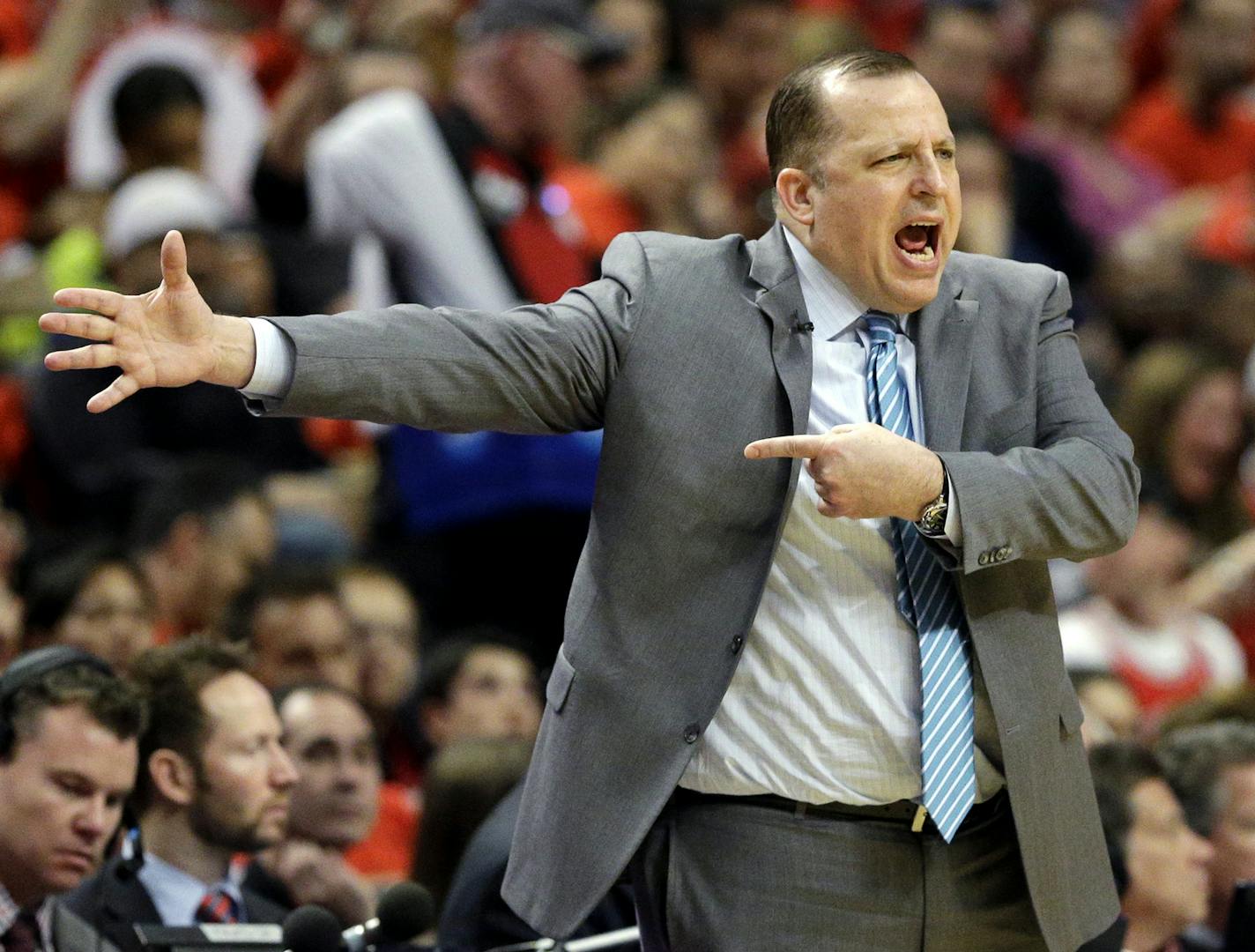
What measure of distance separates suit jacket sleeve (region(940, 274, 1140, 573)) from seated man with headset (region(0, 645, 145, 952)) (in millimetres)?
2017

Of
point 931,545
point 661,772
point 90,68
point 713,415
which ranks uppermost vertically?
point 90,68

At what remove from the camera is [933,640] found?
9.09 ft

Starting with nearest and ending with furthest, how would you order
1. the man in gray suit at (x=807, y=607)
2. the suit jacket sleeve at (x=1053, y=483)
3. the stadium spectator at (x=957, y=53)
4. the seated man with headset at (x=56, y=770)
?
1. the suit jacket sleeve at (x=1053, y=483)
2. the man in gray suit at (x=807, y=607)
3. the seated man with headset at (x=56, y=770)
4. the stadium spectator at (x=957, y=53)

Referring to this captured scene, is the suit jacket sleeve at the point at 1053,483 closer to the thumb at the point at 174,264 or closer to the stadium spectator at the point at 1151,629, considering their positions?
the thumb at the point at 174,264

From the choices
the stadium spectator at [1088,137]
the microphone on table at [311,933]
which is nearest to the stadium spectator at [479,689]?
the microphone on table at [311,933]

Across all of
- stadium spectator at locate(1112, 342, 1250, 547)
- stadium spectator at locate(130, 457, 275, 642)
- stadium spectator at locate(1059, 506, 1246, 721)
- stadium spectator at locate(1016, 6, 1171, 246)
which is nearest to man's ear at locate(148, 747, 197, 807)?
stadium spectator at locate(130, 457, 275, 642)

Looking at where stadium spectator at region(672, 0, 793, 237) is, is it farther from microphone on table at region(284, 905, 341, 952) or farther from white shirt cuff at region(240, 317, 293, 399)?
white shirt cuff at region(240, 317, 293, 399)

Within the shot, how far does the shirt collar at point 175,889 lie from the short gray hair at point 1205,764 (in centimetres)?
229

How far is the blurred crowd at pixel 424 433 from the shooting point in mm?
5004

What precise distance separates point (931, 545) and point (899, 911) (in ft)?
1.65

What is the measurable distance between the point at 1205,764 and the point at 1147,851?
0.46 metres

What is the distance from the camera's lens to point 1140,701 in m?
6.59

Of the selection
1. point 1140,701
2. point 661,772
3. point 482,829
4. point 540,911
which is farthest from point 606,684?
point 1140,701

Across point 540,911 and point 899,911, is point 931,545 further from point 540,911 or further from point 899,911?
point 540,911
